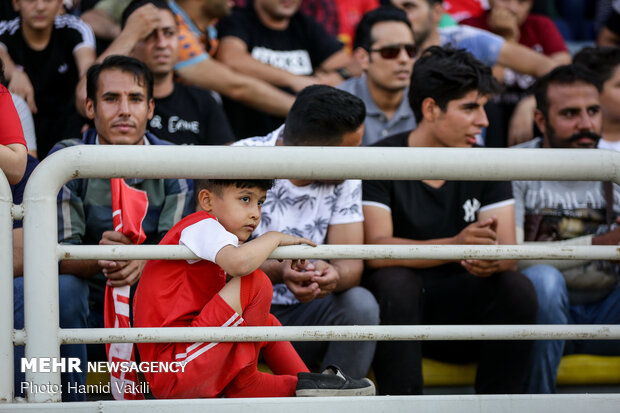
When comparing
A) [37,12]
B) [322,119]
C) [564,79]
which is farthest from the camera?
[37,12]

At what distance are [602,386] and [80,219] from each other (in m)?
2.46

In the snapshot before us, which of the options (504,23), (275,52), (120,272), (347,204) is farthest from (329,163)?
(504,23)

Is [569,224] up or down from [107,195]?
down

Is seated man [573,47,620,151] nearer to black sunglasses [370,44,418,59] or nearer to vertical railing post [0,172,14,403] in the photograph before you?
black sunglasses [370,44,418,59]

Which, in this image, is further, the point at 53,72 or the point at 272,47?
the point at 272,47

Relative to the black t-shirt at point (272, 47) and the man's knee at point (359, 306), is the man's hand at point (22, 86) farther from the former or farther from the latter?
the man's knee at point (359, 306)

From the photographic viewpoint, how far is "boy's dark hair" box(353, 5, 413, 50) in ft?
15.4

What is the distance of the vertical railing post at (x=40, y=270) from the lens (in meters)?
2.04

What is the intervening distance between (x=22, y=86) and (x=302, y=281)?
195cm

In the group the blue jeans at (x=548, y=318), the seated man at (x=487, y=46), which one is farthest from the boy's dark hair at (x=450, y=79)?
the seated man at (x=487, y=46)

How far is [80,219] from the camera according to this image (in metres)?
3.20

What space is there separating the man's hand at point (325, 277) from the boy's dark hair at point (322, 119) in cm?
57

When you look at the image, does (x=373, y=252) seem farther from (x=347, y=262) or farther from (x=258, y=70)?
(x=258, y=70)

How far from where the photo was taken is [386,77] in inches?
177
